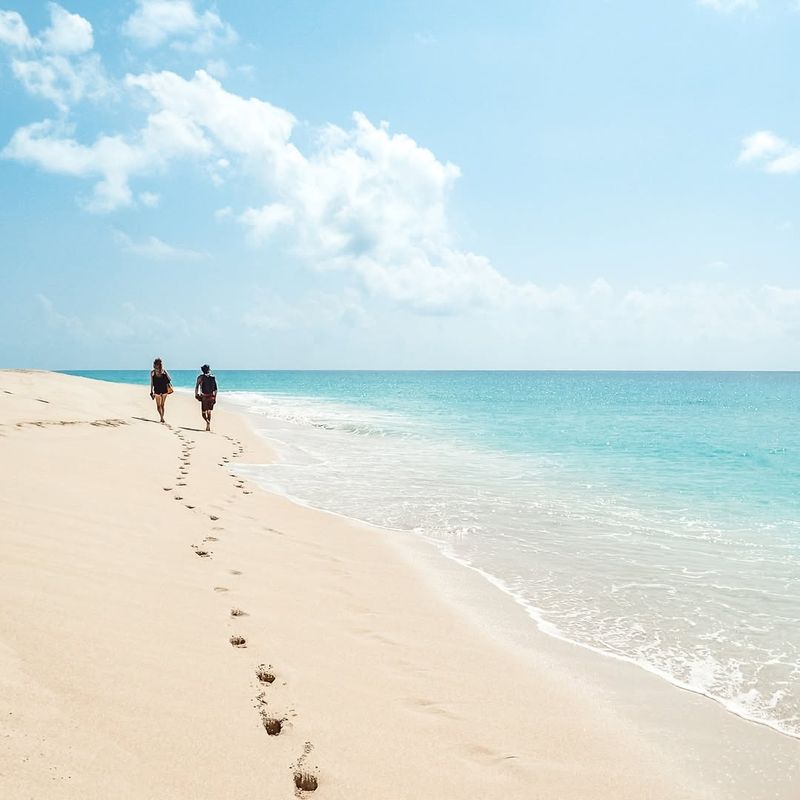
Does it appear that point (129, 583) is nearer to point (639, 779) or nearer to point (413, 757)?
point (413, 757)

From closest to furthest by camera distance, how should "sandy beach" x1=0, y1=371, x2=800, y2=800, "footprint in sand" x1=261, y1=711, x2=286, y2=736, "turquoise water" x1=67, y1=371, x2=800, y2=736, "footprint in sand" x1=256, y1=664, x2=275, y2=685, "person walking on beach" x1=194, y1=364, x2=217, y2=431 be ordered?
"sandy beach" x1=0, y1=371, x2=800, y2=800 < "footprint in sand" x1=261, y1=711, x2=286, y2=736 < "footprint in sand" x1=256, y1=664, x2=275, y2=685 < "turquoise water" x1=67, y1=371, x2=800, y2=736 < "person walking on beach" x1=194, y1=364, x2=217, y2=431

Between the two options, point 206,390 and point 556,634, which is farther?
point 206,390

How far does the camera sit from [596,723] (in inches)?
169

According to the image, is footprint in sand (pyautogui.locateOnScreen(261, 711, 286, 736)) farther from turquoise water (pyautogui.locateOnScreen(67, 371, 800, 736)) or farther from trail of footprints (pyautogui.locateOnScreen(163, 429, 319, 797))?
turquoise water (pyautogui.locateOnScreen(67, 371, 800, 736))

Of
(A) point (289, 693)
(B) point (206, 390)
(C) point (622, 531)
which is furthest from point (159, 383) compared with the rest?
(A) point (289, 693)

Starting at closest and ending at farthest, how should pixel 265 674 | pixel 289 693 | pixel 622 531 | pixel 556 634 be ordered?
pixel 289 693, pixel 265 674, pixel 556 634, pixel 622 531

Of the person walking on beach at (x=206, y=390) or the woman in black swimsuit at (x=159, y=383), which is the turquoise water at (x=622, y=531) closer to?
the person walking on beach at (x=206, y=390)

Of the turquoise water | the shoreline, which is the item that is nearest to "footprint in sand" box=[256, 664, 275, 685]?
the shoreline

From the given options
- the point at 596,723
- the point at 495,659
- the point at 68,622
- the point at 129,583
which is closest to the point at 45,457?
the point at 129,583

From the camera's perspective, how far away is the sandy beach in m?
2.98

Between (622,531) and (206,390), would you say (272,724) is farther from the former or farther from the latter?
(206,390)

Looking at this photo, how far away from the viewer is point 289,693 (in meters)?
3.89

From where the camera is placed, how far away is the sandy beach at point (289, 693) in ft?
9.78

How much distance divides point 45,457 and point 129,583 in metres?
6.93
